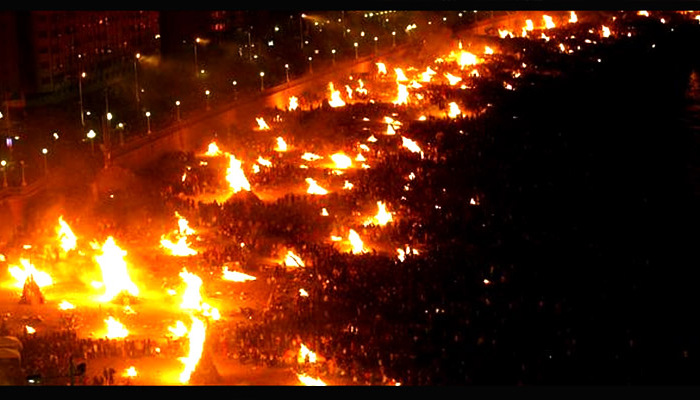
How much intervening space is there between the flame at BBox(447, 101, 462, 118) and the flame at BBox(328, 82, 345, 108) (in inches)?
110

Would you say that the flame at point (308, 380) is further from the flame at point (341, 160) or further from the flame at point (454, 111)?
the flame at point (454, 111)

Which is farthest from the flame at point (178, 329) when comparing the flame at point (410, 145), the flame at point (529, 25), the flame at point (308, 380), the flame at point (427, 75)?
the flame at point (529, 25)

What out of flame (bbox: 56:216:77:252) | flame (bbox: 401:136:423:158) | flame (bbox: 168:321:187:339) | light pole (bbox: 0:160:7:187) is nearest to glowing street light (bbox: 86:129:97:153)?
light pole (bbox: 0:160:7:187)

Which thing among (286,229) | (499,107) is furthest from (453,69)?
(286,229)

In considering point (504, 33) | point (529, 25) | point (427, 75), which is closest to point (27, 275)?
point (427, 75)

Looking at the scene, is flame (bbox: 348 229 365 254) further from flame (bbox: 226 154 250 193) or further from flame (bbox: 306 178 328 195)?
flame (bbox: 226 154 250 193)

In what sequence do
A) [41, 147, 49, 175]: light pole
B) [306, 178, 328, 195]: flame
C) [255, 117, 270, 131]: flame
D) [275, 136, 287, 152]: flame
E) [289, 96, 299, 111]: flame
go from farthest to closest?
[289, 96, 299, 111]: flame
[255, 117, 270, 131]: flame
[275, 136, 287, 152]: flame
[306, 178, 328, 195]: flame
[41, 147, 49, 175]: light pole

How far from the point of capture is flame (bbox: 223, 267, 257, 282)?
1808 cm

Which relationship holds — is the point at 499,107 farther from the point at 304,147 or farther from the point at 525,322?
the point at 525,322

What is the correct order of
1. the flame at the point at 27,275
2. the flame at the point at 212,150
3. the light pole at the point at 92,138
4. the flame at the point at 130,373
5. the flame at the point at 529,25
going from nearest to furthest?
1. the flame at the point at 130,373
2. the flame at the point at 27,275
3. the light pole at the point at 92,138
4. the flame at the point at 212,150
5. the flame at the point at 529,25

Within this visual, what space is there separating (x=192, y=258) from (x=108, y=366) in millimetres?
4380

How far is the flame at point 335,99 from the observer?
33.9 metres

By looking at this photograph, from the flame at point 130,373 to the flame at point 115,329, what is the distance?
1.08 metres

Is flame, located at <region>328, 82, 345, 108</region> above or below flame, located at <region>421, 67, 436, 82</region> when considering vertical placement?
above
